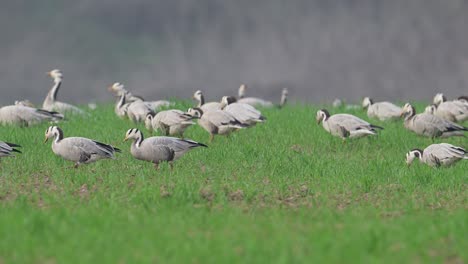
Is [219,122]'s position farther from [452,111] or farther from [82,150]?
[452,111]

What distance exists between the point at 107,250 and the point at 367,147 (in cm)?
1161

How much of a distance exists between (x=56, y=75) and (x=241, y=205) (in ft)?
54.1

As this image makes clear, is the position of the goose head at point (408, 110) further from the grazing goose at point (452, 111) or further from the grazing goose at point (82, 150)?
the grazing goose at point (82, 150)

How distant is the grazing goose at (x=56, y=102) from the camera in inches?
1037

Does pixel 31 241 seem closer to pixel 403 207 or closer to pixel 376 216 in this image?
pixel 376 216

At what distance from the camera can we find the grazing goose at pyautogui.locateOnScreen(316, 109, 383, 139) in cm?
1984

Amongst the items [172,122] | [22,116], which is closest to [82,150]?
[172,122]

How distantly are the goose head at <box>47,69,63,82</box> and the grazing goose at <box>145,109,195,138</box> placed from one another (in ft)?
27.9

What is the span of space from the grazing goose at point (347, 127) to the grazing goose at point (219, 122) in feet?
6.58

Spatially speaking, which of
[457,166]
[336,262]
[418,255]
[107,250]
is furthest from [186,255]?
[457,166]

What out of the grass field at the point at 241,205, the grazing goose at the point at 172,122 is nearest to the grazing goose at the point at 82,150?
the grass field at the point at 241,205

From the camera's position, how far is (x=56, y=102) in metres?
27.0

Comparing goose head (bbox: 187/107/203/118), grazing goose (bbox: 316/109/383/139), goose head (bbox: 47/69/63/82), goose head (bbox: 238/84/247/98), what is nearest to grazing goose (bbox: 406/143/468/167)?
grazing goose (bbox: 316/109/383/139)

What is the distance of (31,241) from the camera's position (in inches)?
380
